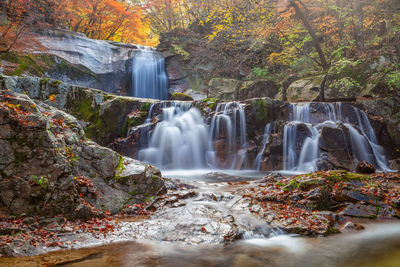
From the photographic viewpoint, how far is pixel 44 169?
3.77 meters

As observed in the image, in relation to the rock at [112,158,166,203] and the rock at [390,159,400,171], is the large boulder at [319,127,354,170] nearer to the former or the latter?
the rock at [390,159,400,171]

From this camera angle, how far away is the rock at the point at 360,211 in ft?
15.3

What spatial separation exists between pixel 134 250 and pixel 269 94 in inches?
621

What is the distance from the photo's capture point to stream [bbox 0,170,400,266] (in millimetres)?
3014

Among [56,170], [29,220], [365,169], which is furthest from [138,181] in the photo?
[365,169]

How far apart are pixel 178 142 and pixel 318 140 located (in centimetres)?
635

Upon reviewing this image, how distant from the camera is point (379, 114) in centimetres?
1161

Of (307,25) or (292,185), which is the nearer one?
(292,185)

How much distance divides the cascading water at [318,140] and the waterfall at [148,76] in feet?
37.2

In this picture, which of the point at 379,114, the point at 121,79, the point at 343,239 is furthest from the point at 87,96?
the point at 379,114

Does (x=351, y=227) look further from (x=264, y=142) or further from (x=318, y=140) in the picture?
(x=264, y=142)

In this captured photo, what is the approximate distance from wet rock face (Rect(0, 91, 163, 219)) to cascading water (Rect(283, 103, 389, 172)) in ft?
26.6

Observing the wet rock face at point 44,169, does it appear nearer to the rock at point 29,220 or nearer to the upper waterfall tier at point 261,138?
the rock at point 29,220

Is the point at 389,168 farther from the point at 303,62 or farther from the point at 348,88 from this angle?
the point at 303,62
